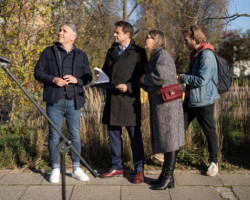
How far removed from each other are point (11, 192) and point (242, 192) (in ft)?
8.34

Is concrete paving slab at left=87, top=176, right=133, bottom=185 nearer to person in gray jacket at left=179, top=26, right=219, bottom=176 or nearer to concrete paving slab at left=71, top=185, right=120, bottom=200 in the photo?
concrete paving slab at left=71, top=185, right=120, bottom=200

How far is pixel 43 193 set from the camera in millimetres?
3311

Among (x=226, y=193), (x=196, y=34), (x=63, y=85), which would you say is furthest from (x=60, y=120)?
Answer: (x=226, y=193)

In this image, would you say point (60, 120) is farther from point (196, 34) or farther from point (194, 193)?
point (196, 34)

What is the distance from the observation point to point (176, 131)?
3432 mm

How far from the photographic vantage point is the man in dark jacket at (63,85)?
3.57 metres

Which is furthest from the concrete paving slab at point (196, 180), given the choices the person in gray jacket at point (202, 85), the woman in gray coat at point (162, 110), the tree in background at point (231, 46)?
the tree in background at point (231, 46)

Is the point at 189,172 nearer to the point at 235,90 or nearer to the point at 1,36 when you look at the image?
the point at 235,90

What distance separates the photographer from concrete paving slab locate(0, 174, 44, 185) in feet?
11.9

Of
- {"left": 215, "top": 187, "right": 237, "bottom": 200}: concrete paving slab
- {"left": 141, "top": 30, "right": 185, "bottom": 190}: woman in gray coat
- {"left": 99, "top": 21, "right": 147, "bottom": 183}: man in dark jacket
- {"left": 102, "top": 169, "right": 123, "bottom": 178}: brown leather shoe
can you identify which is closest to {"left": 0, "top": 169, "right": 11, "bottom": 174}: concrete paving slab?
{"left": 102, "top": 169, "right": 123, "bottom": 178}: brown leather shoe

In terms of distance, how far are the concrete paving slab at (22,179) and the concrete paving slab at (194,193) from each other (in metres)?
1.61

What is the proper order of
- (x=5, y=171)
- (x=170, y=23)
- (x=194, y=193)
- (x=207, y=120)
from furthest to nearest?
(x=170, y=23) → (x=5, y=171) → (x=207, y=120) → (x=194, y=193)

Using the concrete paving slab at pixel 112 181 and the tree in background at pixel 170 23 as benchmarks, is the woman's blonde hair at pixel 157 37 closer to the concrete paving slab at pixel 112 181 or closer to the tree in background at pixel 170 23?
the concrete paving slab at pixel 112 181

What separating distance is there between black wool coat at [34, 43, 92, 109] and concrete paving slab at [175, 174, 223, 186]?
5.00 ft
